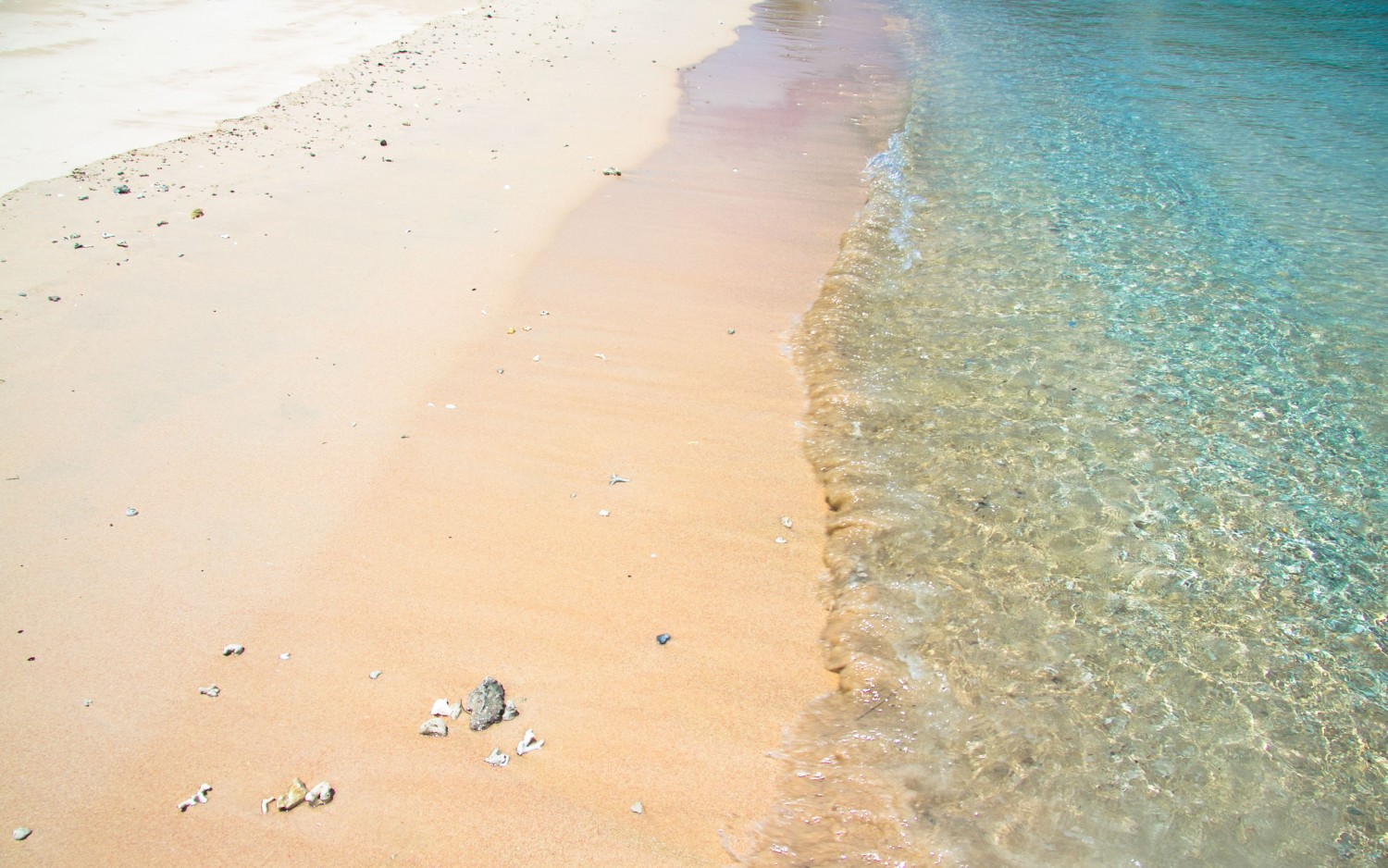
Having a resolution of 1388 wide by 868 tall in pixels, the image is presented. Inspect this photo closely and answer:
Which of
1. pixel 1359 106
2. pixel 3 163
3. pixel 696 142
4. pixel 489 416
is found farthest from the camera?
pixel 1359 106

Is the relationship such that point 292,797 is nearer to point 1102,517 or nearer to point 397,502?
point 397,502

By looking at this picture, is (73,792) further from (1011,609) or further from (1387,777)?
(1387,777)

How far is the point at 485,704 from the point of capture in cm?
308

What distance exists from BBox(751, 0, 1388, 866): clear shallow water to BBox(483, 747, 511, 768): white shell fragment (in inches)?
36.3


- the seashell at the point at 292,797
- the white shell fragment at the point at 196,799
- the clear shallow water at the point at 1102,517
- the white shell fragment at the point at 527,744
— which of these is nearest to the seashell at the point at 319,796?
the seashell at the point at 292,797

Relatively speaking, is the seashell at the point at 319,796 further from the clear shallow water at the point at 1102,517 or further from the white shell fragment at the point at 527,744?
the clear shallow water at the point at 1102,517

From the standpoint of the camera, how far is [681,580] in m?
3.77

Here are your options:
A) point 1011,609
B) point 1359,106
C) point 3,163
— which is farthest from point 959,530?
point 1359,106

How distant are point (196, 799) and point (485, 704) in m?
0.93

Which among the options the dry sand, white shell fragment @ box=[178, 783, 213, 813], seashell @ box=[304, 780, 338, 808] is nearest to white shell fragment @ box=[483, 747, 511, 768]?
the dry sand

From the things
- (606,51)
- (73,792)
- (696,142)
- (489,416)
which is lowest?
(73,792)

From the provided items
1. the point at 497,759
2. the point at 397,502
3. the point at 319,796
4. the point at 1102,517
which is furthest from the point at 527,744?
the point at 1102,517

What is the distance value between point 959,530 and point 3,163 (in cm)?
801

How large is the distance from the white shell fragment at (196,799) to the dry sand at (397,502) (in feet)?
0.07
